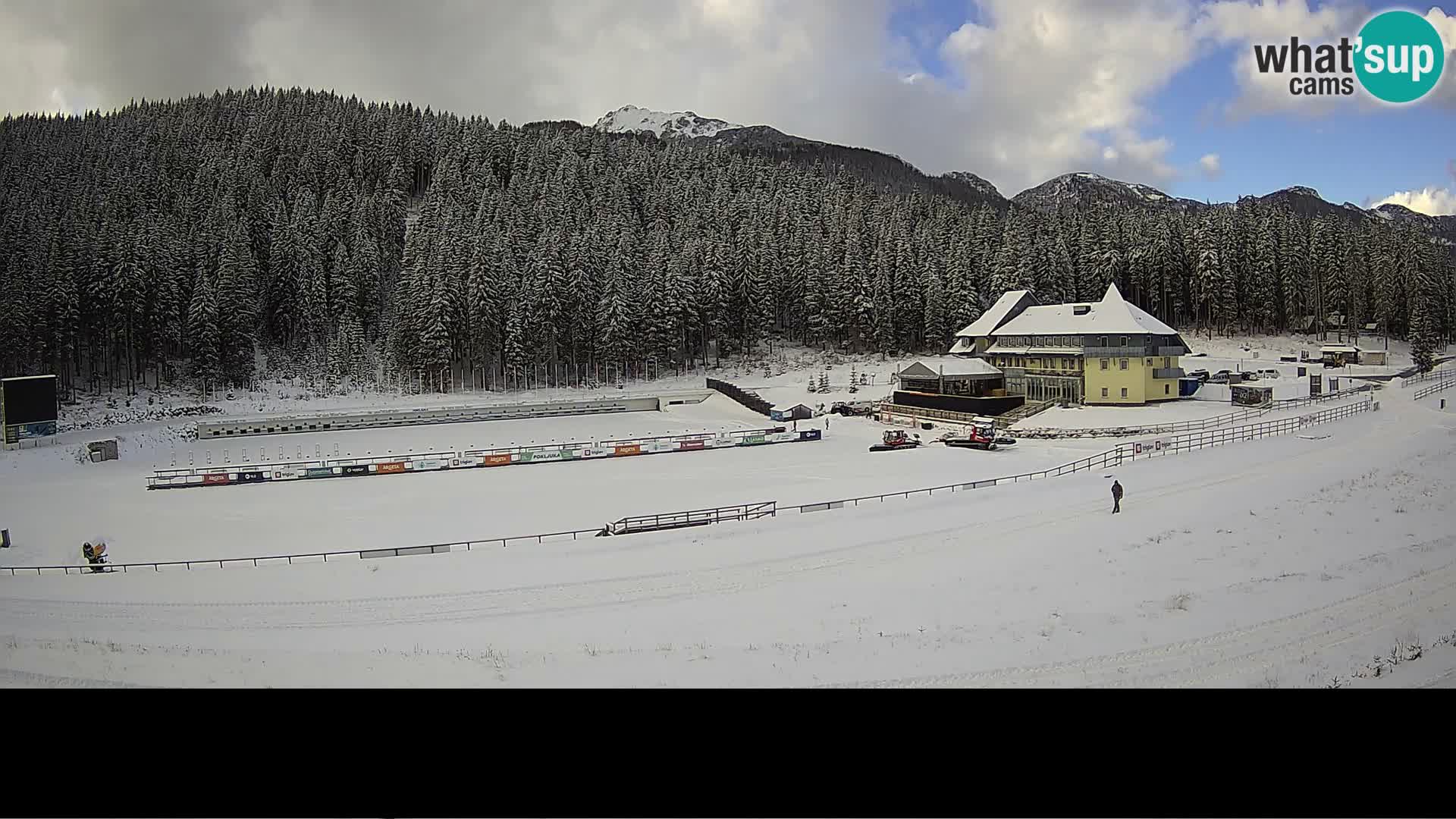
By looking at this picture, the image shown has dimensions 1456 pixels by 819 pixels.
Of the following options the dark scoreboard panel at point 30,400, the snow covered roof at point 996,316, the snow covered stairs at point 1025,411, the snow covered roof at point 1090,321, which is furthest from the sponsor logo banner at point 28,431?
the snow covered roof at point 996,316

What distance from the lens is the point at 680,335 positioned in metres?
50.2

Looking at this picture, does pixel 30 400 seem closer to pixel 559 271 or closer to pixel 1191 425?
pixel 559 271

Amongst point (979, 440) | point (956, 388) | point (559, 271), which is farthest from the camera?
point (559, 271)

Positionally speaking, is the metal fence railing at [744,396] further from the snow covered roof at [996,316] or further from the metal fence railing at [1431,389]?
the metal fence railing at [1431,389]

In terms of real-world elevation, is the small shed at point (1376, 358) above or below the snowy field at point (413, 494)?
above

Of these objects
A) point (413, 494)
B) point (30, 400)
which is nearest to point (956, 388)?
point (413, 494)

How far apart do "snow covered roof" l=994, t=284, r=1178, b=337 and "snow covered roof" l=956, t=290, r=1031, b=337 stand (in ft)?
8.21

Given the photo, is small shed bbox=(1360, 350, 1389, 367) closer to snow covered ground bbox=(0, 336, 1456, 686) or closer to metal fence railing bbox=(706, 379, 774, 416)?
snow covered ground bbox=(0, 336, 1456, 686)

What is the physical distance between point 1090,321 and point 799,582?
2596 centimetres

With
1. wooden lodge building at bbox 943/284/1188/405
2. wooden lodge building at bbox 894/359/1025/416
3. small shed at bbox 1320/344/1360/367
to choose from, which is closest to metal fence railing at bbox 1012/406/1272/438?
wooden lodge building at bbox 943/284/1188/405

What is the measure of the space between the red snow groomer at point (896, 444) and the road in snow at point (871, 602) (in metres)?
9.24

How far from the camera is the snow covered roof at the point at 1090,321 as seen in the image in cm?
3164

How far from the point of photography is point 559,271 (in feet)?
159

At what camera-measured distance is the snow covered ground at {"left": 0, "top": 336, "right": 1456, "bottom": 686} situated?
688 centimetres
